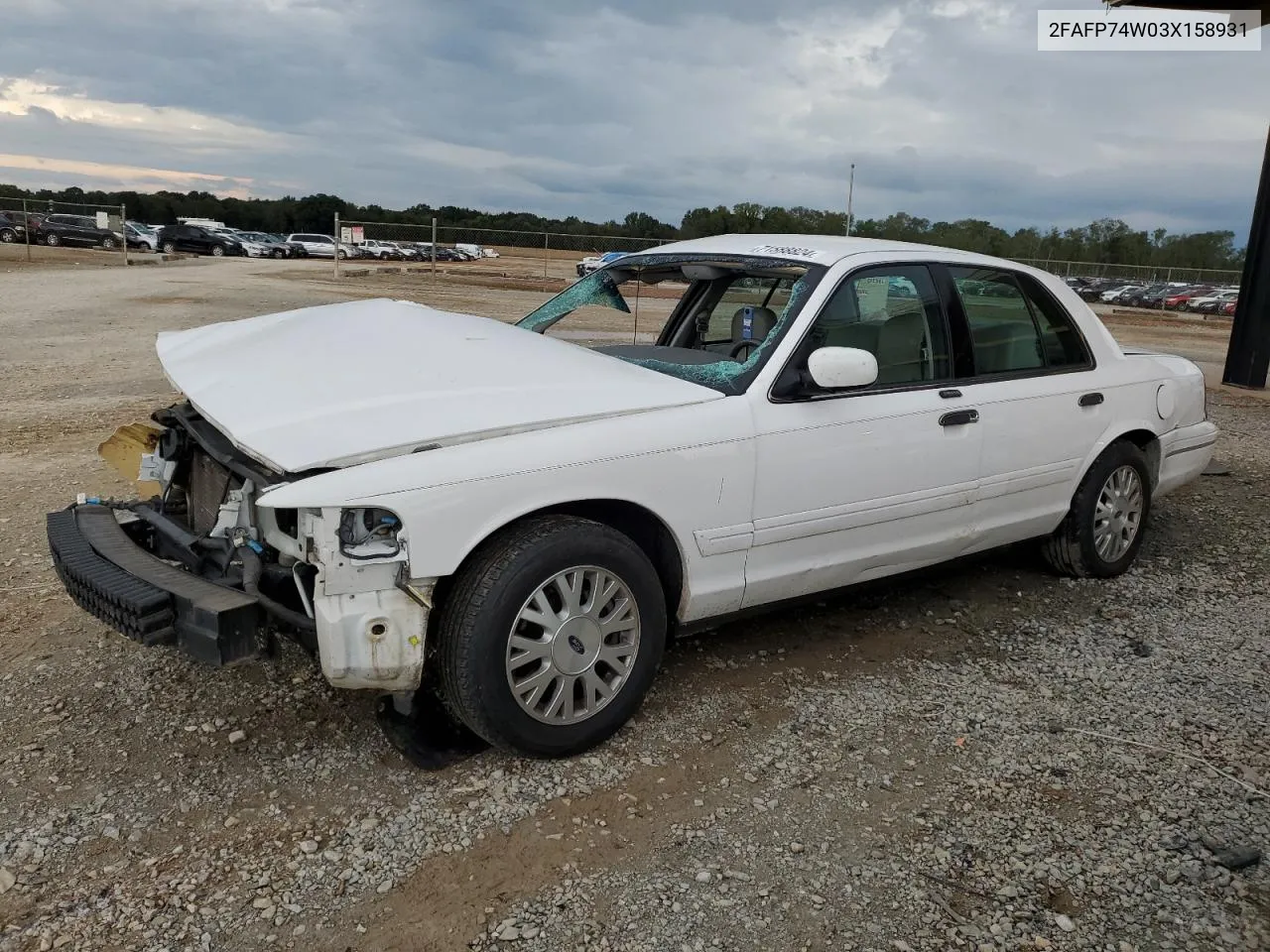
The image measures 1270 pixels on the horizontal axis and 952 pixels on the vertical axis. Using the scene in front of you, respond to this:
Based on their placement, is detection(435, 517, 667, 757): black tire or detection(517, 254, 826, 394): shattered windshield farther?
detection(517, 254, 826, 394): shattered windshield

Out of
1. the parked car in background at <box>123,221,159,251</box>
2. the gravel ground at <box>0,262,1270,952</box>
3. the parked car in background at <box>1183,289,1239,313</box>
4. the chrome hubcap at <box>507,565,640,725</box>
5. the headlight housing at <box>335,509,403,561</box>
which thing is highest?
the parked car in background at <box>123,221,159,251</box>

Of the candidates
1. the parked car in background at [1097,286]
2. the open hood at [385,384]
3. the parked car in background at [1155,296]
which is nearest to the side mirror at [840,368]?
the open hood at [385,384]

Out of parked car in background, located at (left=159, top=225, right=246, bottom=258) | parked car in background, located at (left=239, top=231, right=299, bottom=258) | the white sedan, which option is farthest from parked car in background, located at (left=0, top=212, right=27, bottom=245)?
the white sedan

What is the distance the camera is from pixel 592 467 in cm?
306

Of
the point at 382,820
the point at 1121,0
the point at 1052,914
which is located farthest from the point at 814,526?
the point at 1121,0

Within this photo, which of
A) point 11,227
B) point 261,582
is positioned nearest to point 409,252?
point 11,227

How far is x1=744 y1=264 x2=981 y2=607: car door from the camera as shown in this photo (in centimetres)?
354

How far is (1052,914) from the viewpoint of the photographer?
258 cm

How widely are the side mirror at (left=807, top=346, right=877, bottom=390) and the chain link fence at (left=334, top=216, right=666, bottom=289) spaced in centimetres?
2620

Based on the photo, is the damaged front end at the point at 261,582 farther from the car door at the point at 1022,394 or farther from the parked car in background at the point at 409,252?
the parked car in background at the point at 409,252

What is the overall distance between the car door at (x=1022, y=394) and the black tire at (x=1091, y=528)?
0.13 metres

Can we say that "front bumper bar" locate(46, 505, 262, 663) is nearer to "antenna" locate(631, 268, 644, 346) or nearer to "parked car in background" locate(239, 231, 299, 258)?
"antenna" locate(631, 268, 644, 346)

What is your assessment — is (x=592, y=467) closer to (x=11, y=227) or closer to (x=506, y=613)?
(x=506, y=613)

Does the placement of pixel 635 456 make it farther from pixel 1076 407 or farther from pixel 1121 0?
pixel 1121 0
